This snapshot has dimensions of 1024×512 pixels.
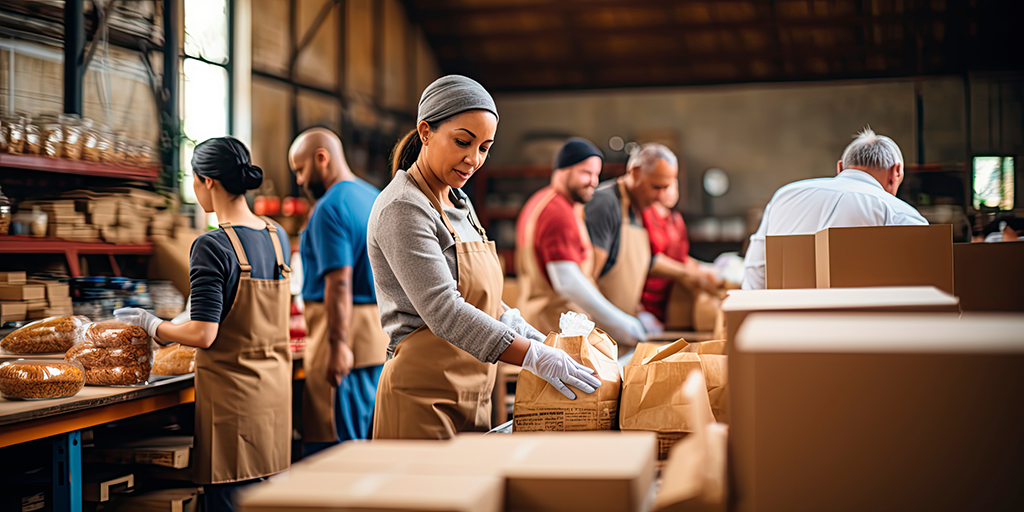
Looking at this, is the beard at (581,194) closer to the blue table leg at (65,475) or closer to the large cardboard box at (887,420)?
the blue table leg at (65,475)

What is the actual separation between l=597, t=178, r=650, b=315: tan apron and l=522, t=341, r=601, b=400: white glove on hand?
2.41 metres

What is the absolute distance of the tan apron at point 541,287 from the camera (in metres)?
3.75

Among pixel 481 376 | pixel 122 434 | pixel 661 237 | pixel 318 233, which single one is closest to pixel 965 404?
pixel 481 376

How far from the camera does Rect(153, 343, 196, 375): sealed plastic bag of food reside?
2865mm

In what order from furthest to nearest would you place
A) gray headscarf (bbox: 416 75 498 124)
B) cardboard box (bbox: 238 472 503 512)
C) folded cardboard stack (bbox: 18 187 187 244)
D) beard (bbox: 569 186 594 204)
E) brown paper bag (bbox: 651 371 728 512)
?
folded cardboard stack (bbox: 18 187 187 244) → beard (bbox: 569 186 594 204) → gray headscarf (bbox: 416 75 498 124) → brown paper bag (bbox: 651 371 728 512) → cardboard box (bbox: 238 472 503 512)

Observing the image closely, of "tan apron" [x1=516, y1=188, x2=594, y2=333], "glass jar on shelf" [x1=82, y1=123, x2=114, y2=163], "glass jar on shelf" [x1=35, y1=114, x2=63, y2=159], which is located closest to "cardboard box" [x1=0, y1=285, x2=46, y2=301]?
"glass jar on shelf" [x1=35, y1=114, x2=63, y2=159]

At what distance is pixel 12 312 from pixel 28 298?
0.29 ft

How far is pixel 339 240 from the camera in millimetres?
3135

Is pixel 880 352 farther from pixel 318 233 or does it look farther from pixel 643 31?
pixel 643 31

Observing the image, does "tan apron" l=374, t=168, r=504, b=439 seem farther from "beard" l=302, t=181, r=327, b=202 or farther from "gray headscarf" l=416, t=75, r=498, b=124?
"beard" l=302, t=181, r=327, b=202

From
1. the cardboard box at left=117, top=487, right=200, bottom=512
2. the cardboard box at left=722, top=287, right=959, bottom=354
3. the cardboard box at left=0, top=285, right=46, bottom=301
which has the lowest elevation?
the cardboard box at left=117, top=487, right=200, bottom=512

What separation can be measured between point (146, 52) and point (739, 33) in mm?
5774

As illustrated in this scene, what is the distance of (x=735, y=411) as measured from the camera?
1.04 meters

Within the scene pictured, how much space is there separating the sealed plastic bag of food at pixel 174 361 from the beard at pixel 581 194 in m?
1.83
